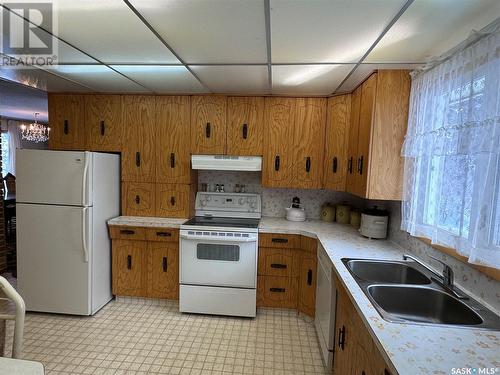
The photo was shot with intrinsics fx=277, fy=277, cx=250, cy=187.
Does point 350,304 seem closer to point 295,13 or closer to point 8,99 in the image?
point 295,13

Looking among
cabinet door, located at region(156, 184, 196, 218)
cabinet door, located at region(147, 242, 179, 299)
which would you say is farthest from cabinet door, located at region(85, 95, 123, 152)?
cabinet door, located at region(147, 242, 179, 299)

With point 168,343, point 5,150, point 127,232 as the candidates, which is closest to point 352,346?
point 168,343

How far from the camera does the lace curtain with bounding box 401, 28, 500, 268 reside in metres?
1.28

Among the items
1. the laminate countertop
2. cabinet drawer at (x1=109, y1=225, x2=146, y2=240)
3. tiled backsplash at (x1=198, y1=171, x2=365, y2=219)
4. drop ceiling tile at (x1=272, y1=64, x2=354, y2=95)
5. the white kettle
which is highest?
drop ceiling tile at (x1=272, y1=64, x2=354, y2=95)

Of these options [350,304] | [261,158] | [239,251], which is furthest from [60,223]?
[350,304]

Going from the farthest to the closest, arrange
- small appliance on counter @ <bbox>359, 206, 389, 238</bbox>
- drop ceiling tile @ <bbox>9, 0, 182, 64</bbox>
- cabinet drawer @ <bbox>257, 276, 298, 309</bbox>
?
cabinet drawer @ <bbox>257, 276, 298, 309</bbox> < small appliance on counter @ <bbox>359, 206, 389, 238</bbox> < drop ceiling tile @ <bbox>9, 0, 182, 64</bbox>

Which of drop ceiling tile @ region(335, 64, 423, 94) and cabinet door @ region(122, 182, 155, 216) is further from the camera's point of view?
cabinet door @ region(122, 182, 155, 216)

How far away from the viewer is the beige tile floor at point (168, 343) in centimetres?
208

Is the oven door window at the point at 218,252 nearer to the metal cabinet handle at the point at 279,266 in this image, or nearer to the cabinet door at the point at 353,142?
the metal cabinet handle at the point at 279,266

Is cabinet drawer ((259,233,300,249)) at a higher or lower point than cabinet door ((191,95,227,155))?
lower

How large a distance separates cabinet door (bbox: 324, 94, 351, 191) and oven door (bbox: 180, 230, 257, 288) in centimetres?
103

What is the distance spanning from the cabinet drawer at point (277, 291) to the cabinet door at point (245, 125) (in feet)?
4.42

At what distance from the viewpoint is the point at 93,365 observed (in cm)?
207

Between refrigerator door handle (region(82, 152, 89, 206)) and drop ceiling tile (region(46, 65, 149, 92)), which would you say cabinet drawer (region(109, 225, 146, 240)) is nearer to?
refrigerator door handle (region(82, 152, 89, 206))
